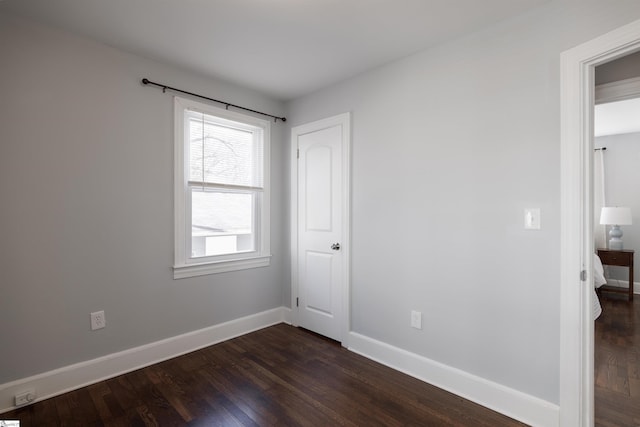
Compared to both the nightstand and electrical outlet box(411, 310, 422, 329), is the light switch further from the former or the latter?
the nightstand

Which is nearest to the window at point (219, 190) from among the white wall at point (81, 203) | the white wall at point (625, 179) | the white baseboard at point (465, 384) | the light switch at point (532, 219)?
the white wall at point (81, 203)

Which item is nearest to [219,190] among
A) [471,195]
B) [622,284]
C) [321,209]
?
[321,209]

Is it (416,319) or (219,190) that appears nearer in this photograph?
(416,319)

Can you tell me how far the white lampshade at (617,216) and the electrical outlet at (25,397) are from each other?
700cm

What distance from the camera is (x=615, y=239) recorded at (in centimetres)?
493

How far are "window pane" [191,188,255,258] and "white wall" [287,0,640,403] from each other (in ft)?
4.05

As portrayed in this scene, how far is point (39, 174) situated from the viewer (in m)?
2.13

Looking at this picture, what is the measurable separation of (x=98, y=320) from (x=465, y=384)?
2.79 meters

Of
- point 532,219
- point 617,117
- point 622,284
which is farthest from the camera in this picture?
point 622,284

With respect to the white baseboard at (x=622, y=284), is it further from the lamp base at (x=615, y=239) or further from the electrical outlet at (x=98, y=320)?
the electrical outlet at (x=98, y=320)

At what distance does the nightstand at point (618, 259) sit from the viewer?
15.2 feet

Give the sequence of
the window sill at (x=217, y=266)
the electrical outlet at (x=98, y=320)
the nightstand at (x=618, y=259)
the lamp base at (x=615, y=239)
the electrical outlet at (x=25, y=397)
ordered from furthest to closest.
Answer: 1. the lamp base at (x=615, y=239)
2. the nightstand at (x=618, y=259)
3. the window sill at (x=217, y=266)
4. the electrical outlet at (x=98, y=320)
5. the electrical outlet at (x=25, y=397)

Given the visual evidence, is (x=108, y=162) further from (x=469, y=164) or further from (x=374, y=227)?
(x=469, y=164)

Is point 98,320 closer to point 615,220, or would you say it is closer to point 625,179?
point 615,220
